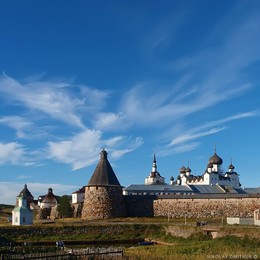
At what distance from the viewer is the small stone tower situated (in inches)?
1604

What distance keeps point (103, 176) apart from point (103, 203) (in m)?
2.49

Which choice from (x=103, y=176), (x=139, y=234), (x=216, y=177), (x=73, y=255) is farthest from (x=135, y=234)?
(x=216, y=177)

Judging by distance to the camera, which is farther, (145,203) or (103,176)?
(145,203)

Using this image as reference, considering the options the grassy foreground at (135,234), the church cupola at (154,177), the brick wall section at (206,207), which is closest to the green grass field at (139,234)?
the grassy foreground at (135,234)

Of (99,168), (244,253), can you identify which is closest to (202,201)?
(99,168)

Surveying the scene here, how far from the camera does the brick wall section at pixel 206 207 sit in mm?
39438

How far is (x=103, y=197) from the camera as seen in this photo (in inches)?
1617

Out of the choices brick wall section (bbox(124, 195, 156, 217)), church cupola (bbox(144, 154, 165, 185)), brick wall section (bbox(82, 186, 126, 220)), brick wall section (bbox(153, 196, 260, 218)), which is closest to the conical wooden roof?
brick wall section (bbox(82, 186, 126, 220))

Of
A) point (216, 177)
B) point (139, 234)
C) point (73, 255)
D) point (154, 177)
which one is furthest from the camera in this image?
point (154, 177)

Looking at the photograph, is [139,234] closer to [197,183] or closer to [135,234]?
[135,234]

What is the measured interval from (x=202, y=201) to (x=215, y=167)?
118 feet

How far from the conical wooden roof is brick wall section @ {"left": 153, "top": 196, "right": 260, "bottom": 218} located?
4.65 meters

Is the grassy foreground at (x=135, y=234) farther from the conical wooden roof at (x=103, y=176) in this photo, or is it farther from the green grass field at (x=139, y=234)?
the conical wooden roof at (x=103, y=176)

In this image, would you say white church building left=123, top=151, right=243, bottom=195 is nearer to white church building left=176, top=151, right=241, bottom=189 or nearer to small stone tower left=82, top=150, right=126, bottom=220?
white church building left=176, top=151, right=241, bottom=189
